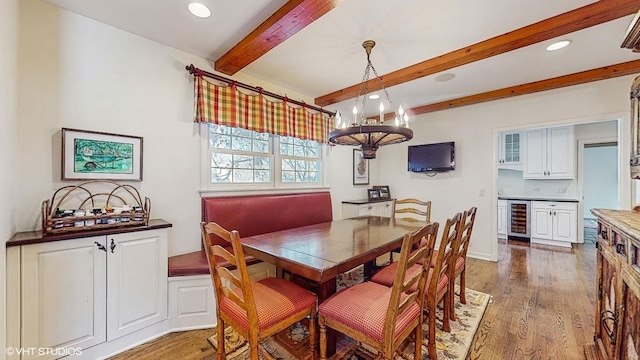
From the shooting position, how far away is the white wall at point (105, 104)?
5.88 ft

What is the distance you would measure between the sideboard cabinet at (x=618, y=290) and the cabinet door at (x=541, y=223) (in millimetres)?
3667

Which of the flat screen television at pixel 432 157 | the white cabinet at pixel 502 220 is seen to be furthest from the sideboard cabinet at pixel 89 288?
the white cabinet at pixel 502 220

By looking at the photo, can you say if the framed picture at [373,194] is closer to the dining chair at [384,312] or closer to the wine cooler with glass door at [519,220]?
the wine cooler with glass door at [519,220]

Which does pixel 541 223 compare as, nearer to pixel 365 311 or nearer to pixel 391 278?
pixel 391 278

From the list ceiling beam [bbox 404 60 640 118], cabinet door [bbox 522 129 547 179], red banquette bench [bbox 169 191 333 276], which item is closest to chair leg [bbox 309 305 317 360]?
red banquette bench [bbox 169 191 333 276]

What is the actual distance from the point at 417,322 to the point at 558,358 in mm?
1150

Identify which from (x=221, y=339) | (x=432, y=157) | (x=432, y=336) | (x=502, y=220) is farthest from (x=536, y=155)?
(x=221, y=339)

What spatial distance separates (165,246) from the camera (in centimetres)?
203

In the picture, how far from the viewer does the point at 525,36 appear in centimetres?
212

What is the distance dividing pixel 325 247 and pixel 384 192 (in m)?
3.44

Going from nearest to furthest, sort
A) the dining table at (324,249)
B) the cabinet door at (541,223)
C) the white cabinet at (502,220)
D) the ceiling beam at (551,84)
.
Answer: the dining table at (324,249), the ceiling beam at (551,84), the cabinet door at (541,223), the white cabinet at (502,220)

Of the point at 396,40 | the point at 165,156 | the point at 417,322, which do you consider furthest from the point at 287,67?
the point at 417,322

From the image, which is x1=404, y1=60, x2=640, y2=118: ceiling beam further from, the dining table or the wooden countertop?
the wooden countertop

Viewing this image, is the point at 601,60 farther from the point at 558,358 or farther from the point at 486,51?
the point at 558,358
